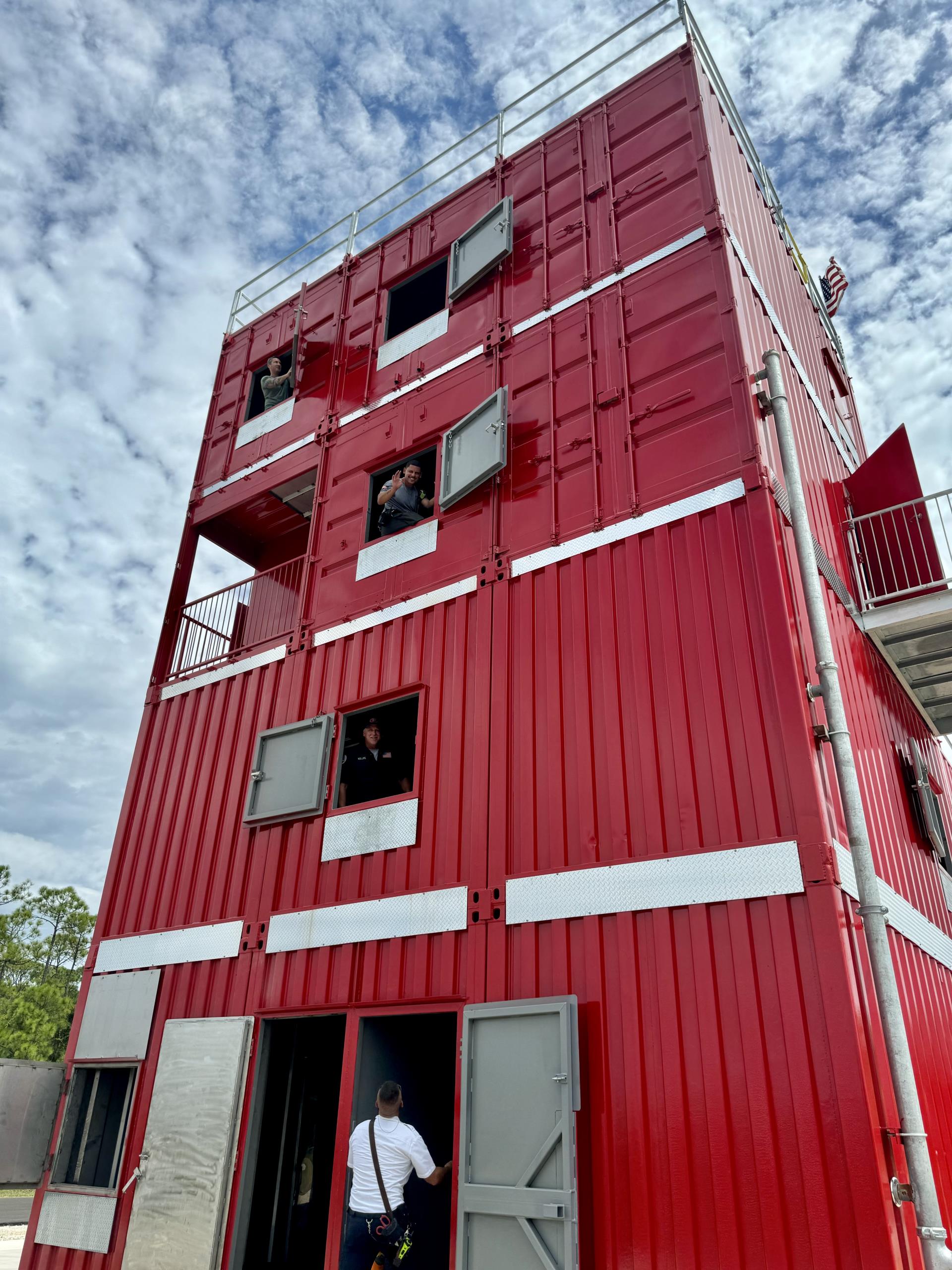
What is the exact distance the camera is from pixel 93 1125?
9828 mm

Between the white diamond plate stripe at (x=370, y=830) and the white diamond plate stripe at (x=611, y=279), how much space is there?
608cm

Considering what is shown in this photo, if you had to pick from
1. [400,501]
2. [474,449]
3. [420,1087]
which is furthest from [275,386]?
[420,1087]

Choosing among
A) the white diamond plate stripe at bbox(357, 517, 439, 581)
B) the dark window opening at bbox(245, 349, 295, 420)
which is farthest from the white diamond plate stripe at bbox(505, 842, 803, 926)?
the dark window opening at bbox(245, 349, 295, 420)

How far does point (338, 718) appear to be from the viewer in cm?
1008

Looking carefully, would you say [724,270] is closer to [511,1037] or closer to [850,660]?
[850,660]

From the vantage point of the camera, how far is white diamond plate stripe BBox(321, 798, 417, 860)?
28.6ft

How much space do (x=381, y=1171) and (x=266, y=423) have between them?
10.7 metres

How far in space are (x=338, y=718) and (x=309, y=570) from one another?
7.91ft

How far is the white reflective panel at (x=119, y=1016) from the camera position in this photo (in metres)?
9.68

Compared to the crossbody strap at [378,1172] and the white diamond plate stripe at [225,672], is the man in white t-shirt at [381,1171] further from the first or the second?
the white diamond plate stripe at [225,672]

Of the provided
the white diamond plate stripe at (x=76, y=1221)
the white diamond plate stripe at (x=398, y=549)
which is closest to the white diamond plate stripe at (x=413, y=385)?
the white diamond plate stripe at (x=398, y=549)

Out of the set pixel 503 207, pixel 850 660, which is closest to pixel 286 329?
pixel 503 207

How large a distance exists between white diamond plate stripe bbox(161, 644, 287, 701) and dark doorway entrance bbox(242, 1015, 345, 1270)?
4.30m

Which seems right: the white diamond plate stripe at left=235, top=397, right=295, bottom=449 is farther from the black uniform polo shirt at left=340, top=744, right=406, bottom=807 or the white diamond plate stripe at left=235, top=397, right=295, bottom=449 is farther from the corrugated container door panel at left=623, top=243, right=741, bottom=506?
the black uniform polo shirt at left=340, top=744, right=406, bottom=807
